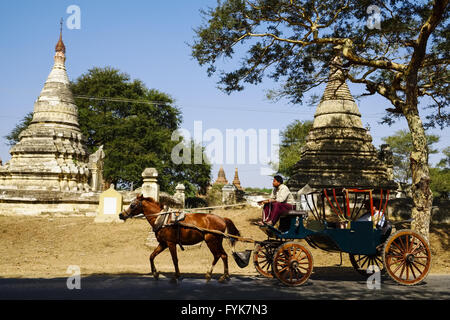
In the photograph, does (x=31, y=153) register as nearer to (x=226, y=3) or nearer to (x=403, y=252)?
(x=226, y=3)

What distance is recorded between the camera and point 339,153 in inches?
663

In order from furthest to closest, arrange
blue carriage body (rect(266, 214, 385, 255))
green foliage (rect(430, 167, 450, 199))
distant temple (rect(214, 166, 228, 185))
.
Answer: distant temple (rect(214, 166, 228, 185)), green foliage (rect(430, 167, 450, 199)), blue carriage body (rect(266, 214, 385, 255))

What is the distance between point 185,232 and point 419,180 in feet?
22.1

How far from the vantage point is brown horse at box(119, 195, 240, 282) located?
285 inches

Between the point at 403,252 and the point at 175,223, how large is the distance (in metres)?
4.40

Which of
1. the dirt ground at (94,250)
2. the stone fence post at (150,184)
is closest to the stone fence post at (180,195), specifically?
the dirt ground at (94,250)

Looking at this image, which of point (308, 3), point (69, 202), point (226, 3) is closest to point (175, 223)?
point (226, 3)

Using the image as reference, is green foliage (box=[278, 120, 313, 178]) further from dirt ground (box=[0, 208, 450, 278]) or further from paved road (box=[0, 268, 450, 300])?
paved road (box=[0, 268, 450, 300])

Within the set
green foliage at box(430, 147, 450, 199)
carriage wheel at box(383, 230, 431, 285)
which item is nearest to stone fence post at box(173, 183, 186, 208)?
carriage wheel at box(383, 230, 431, 285)

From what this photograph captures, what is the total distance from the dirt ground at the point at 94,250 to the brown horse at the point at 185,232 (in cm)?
150

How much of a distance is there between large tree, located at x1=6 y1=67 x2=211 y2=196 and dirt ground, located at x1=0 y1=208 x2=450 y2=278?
17.7 metres

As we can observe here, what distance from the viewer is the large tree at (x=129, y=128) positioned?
111ft

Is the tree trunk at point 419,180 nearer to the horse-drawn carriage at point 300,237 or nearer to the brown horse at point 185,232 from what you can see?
the horse-drawn carriage at point 300,237

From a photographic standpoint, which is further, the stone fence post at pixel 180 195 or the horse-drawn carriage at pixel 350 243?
the stone fence post at pixel 180 195
